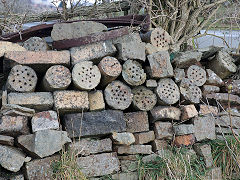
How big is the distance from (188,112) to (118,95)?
1048 millimetres

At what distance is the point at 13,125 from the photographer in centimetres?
345

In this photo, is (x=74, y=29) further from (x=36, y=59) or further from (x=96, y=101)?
(x=96, y=101)

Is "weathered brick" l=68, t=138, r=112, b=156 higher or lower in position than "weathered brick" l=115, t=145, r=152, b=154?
higher

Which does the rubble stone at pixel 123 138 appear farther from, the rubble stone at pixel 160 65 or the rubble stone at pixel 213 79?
the rubble stone at pixel 213 79

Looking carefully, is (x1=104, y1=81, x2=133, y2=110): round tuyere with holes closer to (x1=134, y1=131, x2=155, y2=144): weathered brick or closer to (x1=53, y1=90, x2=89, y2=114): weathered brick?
(x1=53, y1=90, x2=89, y2=114): weathered brick

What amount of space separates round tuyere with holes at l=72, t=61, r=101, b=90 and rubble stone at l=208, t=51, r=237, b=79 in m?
2.06

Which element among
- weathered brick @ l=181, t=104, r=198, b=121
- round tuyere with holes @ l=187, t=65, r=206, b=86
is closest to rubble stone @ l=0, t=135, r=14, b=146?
weathered brick @ l=181, t=104, r=198, b=121

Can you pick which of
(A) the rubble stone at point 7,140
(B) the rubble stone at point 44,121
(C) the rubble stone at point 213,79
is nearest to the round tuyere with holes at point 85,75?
(B) the rubble stone at point 44,121

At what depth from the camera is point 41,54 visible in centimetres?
376

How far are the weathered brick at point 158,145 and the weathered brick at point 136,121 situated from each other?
0.22m

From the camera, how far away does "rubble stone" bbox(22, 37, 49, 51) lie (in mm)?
4065

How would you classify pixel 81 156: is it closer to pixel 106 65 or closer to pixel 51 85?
pixel 51 85

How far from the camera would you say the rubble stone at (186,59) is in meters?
4.48

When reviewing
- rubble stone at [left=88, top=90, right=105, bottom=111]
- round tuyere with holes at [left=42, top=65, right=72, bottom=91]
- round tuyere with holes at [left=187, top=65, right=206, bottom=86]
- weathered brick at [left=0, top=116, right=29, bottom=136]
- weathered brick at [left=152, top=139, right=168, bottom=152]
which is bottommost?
weathered brick at [left=152, top=139, right=168, bottom=152]
